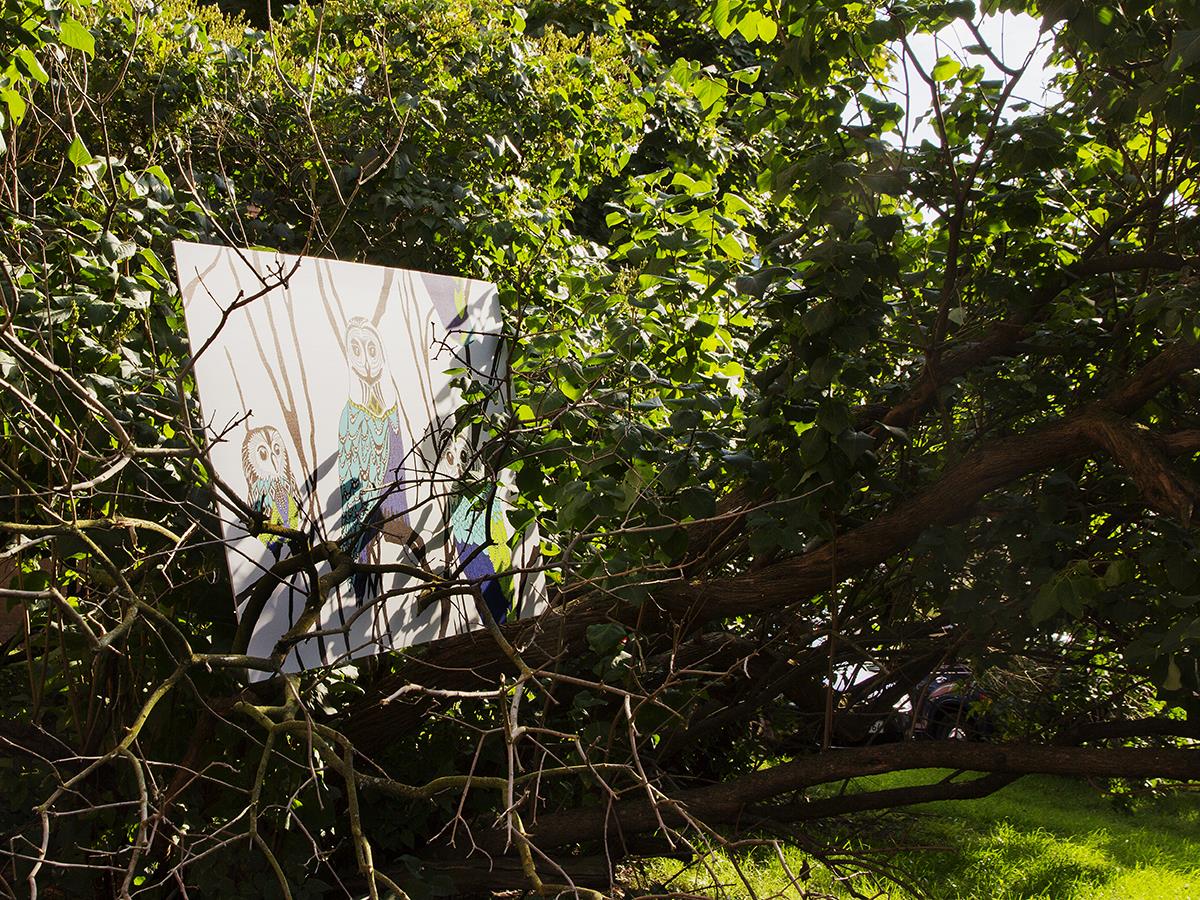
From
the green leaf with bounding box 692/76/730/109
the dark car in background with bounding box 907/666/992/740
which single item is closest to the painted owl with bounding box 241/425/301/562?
the green leaf with bounding box 692/76/730/109

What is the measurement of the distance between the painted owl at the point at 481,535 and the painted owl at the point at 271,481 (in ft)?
1.72

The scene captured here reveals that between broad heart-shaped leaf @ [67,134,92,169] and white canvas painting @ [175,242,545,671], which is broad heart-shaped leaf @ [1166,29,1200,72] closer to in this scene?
white canvas painting @ [175,242,545,671]

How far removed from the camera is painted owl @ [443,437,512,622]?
313cm

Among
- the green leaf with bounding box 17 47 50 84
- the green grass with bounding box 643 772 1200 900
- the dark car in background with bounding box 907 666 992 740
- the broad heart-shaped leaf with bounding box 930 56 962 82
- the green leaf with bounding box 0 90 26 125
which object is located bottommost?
the green grass with bounding box 643 772 1200 900

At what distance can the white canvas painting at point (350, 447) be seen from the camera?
2516 millimetres

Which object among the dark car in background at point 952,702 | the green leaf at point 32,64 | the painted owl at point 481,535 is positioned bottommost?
the dark car in background at point 952,702

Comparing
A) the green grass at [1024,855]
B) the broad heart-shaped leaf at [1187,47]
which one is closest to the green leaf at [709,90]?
the broad heart-shaped leaf at [1187,47]

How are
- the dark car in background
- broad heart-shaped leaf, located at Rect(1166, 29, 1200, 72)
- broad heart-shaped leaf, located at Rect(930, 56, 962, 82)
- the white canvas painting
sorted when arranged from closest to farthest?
broad heart-shaped leaf, located at Rect(1166, 29, 1200, 72) < the white canvas painting < broad heart-shaped leaf, located at Rect(930, 56, 962, 82) < the dark car in background

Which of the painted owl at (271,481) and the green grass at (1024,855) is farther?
the green grass at (1024,855)

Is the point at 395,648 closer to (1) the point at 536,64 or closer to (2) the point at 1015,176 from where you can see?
(2) the point at 1015,176

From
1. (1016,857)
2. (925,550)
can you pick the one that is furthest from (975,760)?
(1016,857)

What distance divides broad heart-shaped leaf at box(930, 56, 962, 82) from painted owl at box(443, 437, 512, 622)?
1630 millimetres

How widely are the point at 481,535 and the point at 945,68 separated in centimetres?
181

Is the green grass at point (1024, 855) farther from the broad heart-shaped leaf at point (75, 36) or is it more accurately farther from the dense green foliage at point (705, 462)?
the broad heart-shaped leaf at point (75, 36)
